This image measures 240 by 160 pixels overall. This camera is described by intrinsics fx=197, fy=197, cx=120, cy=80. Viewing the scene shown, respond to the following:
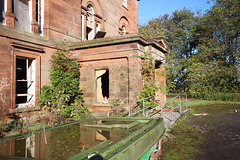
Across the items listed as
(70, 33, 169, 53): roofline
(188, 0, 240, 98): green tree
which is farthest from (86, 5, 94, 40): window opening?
(188, 0, 240, 98): green tree

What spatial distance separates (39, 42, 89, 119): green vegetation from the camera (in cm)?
884

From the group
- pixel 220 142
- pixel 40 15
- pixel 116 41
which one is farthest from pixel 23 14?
pixel 220 142

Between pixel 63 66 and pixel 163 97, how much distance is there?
6665 millimetres

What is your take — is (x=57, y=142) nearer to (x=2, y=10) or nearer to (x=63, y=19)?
(x=2, y=10)

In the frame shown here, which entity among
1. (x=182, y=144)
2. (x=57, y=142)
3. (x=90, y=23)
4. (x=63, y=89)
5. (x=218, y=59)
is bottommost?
(x=182, y=144)

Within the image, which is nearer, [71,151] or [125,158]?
[125,158]

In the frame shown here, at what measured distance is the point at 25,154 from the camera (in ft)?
7.23

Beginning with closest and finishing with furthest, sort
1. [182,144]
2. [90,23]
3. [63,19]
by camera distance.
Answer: [182,144] → [63,19] → [90,23]

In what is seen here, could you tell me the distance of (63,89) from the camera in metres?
8.97

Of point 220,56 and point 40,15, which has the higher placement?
point 40,15

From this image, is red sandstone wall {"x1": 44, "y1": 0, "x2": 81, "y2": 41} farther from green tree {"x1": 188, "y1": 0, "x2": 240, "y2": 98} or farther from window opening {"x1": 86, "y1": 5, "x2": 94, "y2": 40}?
green tree {"x1": 188, "y1": 0, "x2": 240, "y2": 98}

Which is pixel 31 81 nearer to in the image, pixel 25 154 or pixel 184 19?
pixel 25 154

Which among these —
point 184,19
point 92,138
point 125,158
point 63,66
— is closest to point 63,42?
point 63,66

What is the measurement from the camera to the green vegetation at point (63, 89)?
29.0 feet
